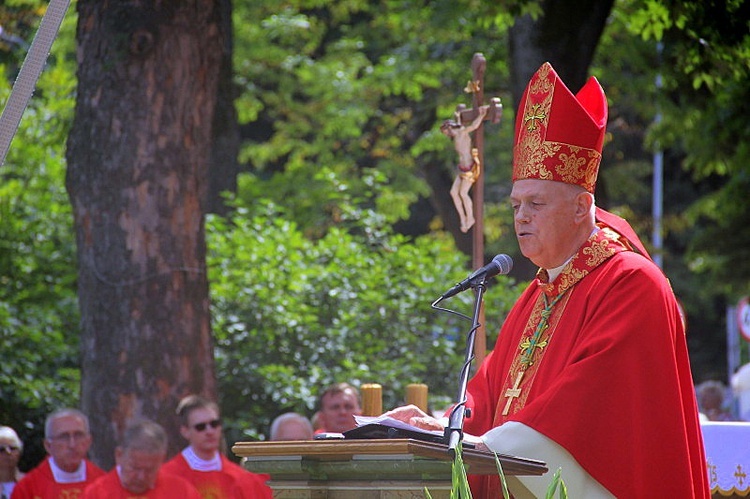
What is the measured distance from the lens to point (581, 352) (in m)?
4.57

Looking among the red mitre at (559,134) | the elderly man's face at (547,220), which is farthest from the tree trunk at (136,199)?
the elderly man's face at (547,220)

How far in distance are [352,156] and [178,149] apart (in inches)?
481

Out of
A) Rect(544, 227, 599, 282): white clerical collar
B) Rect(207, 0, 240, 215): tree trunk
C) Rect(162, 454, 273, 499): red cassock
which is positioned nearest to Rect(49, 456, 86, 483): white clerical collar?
Rect(162, 454, 273, 499): red cassock

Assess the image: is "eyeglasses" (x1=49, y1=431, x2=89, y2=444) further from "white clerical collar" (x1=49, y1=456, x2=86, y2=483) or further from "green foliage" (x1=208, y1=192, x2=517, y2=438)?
"green foliage" (x1=208, y1=192, x2=517, y2=438)

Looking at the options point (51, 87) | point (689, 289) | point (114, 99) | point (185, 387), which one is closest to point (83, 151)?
point (114, 99)

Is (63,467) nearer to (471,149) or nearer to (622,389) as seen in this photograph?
(471,149)

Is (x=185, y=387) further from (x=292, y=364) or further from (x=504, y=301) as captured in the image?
(x=504, y=301)

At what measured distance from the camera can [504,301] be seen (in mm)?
12039

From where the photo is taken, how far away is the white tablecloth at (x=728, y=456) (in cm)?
623

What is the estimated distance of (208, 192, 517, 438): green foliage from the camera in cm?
1130

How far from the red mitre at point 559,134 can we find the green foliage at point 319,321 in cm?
587

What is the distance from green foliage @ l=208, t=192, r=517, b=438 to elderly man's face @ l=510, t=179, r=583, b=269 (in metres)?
6.03

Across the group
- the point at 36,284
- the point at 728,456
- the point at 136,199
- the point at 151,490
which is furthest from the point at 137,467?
the point at 36,284

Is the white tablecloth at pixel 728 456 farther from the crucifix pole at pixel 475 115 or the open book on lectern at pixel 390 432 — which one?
the open book on lectern at pixel 390 432
